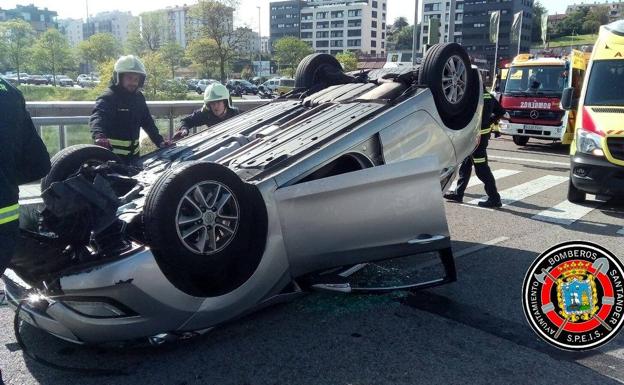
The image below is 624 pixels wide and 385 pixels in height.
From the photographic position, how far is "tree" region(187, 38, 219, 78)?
145ft

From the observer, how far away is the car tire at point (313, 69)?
18.8 feet

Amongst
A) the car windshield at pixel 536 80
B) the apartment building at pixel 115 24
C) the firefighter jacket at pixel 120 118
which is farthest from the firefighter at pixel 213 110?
the apartment building at pixel 115 24

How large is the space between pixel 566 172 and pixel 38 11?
385ft

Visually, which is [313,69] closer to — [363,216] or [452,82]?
[452,82]

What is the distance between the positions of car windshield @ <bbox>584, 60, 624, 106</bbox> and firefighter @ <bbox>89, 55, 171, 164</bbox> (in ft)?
19.4

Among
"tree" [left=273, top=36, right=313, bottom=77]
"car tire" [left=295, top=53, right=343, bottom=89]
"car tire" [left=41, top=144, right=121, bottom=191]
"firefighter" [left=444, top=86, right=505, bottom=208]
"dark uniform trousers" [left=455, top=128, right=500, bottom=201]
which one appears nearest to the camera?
"car tire" [left=41, top=144, right=121, bottom=191]

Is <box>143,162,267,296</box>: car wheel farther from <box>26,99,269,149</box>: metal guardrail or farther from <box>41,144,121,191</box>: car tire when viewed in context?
<box>26,99,269,149</box>: metal guardrail

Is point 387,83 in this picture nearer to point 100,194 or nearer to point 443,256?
point 443,256

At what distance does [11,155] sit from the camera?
2.50 meters

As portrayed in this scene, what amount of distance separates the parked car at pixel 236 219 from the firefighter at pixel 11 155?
44 cm

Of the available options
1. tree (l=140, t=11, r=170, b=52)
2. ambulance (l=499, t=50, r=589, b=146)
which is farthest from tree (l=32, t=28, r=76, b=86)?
ambulance (l=499, t=50, r=589, b=146)

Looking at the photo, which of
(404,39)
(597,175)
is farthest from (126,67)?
(404,39)

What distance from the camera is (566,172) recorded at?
1026 cm

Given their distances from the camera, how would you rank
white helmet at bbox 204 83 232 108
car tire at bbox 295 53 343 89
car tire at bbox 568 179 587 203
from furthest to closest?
car tire at bbox 568 179 587 203 < white helmet at bbox 204 83 232 108 < car tire at bbox 295 53 343 89
